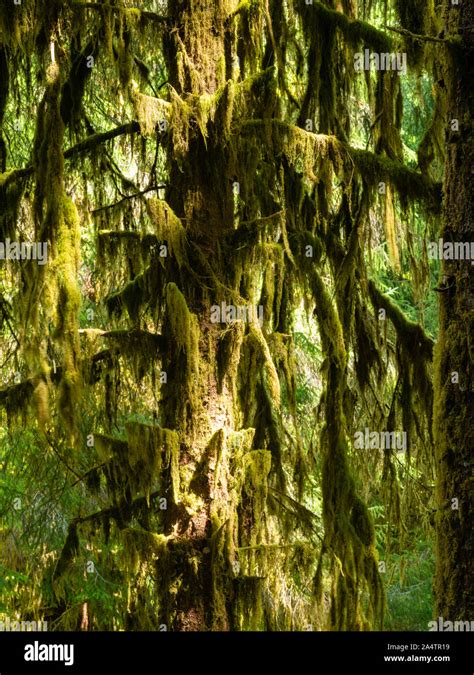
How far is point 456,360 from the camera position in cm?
464

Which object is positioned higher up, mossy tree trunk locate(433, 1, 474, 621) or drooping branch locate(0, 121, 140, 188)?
drooping branch locate(0, 121, 140, 188)

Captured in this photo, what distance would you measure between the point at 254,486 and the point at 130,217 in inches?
75.5

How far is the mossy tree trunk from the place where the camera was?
444 centimetres

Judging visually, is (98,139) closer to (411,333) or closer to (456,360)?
(411,333)

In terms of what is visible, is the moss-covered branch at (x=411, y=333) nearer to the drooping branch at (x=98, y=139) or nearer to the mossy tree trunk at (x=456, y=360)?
the mossy tree trunk at (x=456, y=360)

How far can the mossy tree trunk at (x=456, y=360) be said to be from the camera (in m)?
4.44

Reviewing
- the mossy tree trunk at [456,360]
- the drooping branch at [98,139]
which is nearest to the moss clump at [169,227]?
the drooping branch at [98,139]

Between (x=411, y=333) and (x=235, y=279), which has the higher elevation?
(x=235, y=279)

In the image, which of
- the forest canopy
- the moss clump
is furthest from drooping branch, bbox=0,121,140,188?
the moss clump

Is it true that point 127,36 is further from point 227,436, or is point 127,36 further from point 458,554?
point 458,554

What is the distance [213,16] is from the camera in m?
5.30

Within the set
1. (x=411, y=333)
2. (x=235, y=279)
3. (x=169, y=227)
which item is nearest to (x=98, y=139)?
(x=169, y=227)

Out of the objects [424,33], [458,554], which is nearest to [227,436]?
[458,554]

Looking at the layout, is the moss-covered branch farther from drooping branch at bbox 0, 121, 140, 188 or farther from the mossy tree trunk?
drooping branch at bbox 0, 121, 140, 188
